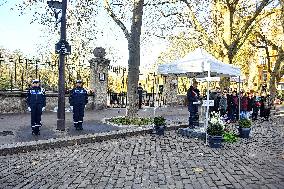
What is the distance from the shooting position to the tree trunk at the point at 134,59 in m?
15.9

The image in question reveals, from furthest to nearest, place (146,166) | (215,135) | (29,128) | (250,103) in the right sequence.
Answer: (250,103)
(29,128)
(215,135)
(146,166)

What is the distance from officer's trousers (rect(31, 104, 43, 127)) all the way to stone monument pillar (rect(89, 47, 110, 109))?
9625 mm

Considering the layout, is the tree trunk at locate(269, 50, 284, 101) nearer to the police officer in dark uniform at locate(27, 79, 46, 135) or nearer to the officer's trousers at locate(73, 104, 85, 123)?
the officer's trousers at locate(73, 104, 85, 123)

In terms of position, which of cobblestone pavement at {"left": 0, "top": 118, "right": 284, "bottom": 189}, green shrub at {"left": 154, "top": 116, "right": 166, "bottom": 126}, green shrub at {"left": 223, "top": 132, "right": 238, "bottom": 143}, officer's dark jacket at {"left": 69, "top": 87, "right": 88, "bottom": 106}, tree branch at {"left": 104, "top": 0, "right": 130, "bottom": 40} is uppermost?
tree branch at {"left": 104, "top": 0, "right": 130, "bottom": 40}

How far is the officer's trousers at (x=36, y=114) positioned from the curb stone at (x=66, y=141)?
1.19 m

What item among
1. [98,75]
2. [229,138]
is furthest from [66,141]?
[98,75]

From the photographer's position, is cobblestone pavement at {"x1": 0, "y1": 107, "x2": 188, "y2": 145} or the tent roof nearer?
cobblestone pavement at {"x1": 0, "y1": 107, "x2": 188, "y2": 145}

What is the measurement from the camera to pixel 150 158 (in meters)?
9.12

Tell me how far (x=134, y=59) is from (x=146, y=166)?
8421mm

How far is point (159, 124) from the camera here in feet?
44.1

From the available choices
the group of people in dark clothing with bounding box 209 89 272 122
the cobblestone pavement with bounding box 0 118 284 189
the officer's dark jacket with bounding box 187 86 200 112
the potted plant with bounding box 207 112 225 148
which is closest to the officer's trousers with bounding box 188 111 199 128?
the officer's dark jacket with bounding box 187 86 200 112

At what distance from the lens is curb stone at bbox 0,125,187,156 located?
31.0 feet

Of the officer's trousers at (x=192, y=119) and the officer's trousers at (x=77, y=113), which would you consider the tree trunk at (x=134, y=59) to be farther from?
the officer's trousers at (x=77, y=113)

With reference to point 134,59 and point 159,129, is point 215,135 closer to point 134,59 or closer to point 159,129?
point 159,129
